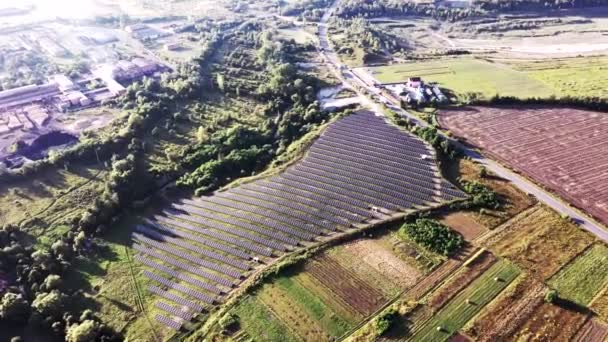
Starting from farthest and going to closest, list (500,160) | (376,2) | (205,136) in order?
1. (376,2)
2. (205,136)
3. (500,160)

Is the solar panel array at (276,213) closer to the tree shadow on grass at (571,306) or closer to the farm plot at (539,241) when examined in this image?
the farm plot at (539,241)

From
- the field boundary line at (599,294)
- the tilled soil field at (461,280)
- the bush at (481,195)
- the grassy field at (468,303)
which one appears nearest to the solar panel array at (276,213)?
the bush at (481,195)

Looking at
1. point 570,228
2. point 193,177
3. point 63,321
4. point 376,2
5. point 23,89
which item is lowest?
point 63,321

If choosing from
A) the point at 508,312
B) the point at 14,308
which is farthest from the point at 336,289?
the point at 14,308

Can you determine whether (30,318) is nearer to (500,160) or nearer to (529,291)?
(529,291)

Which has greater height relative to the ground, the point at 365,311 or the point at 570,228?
the point at 570,228

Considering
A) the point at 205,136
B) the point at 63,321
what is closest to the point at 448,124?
the point at 205,136

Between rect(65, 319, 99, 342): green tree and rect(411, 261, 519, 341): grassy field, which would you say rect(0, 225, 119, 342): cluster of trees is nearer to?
rect(65, 319, 99, 342): green tree
